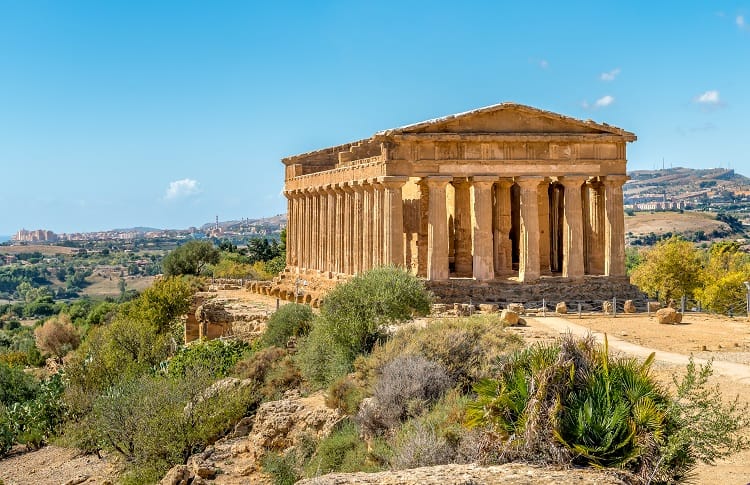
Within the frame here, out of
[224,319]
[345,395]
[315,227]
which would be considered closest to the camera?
[345,395]

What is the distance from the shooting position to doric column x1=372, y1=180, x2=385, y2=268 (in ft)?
123

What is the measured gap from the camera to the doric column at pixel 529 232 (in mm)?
37000

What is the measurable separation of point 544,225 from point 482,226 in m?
8.09

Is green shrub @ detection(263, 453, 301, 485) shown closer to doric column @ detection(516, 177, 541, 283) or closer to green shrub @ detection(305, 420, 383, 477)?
green shrub @ detection(305, 420, 383, 477)

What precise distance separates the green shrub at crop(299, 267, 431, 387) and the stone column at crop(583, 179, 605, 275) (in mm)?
14728

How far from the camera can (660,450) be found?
1290 cm

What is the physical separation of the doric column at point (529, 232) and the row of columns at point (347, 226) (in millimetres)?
5257

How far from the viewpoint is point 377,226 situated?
37.8 m

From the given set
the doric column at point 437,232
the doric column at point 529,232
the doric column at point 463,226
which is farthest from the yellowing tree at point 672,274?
the doric column at point 437,232

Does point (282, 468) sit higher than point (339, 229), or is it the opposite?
point (339, 229)

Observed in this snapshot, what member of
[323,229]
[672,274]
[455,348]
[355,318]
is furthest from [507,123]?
[672,274]

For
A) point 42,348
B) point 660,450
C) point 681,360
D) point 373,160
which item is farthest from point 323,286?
point 660,450

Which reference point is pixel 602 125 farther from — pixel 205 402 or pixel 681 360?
pixel 205 402

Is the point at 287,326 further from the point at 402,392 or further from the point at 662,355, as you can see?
the point at 402,392
